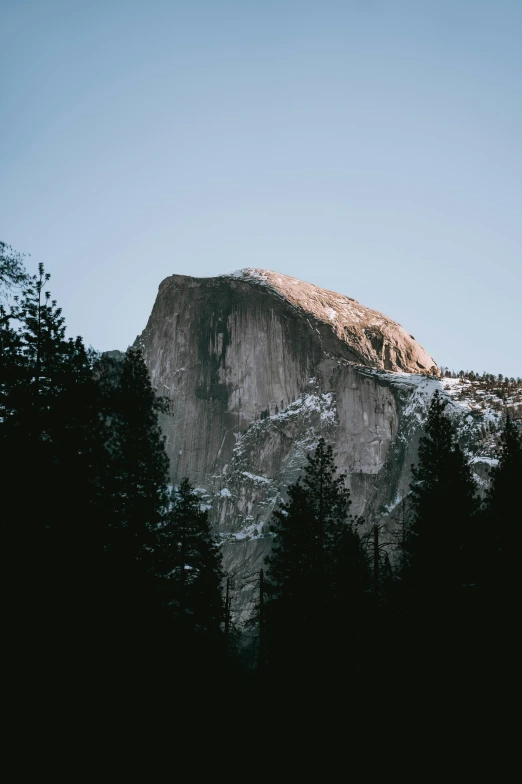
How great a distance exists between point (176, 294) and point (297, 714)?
183m

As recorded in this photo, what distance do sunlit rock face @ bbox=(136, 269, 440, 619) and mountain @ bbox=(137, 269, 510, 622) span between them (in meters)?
0.28

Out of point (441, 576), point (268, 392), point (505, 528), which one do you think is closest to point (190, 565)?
point (441, 576)

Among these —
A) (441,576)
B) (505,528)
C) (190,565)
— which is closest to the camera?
(441,576)

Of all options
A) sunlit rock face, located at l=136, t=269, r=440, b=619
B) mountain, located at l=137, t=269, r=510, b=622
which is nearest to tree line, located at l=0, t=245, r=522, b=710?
mountain, located at l=137, t=269, r=510, b=622

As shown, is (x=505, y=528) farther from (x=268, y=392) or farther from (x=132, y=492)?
(x=268, y=392)

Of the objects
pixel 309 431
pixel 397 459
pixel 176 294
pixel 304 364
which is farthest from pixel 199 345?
pixel 397 459

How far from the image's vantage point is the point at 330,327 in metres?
180

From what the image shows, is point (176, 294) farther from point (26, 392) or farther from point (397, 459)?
point (26, 392)

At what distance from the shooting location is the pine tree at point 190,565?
2811cm

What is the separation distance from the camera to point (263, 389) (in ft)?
Answer: 604

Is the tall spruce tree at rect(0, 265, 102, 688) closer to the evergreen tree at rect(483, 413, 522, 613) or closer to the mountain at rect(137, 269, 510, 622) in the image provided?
A: the evergreen tree at rect(483, 413, 522, 613)

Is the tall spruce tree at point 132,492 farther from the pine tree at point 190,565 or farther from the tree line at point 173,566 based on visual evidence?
the pine tree at point 190,565

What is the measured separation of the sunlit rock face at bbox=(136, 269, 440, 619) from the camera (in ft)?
504

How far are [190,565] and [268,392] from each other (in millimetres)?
150599
